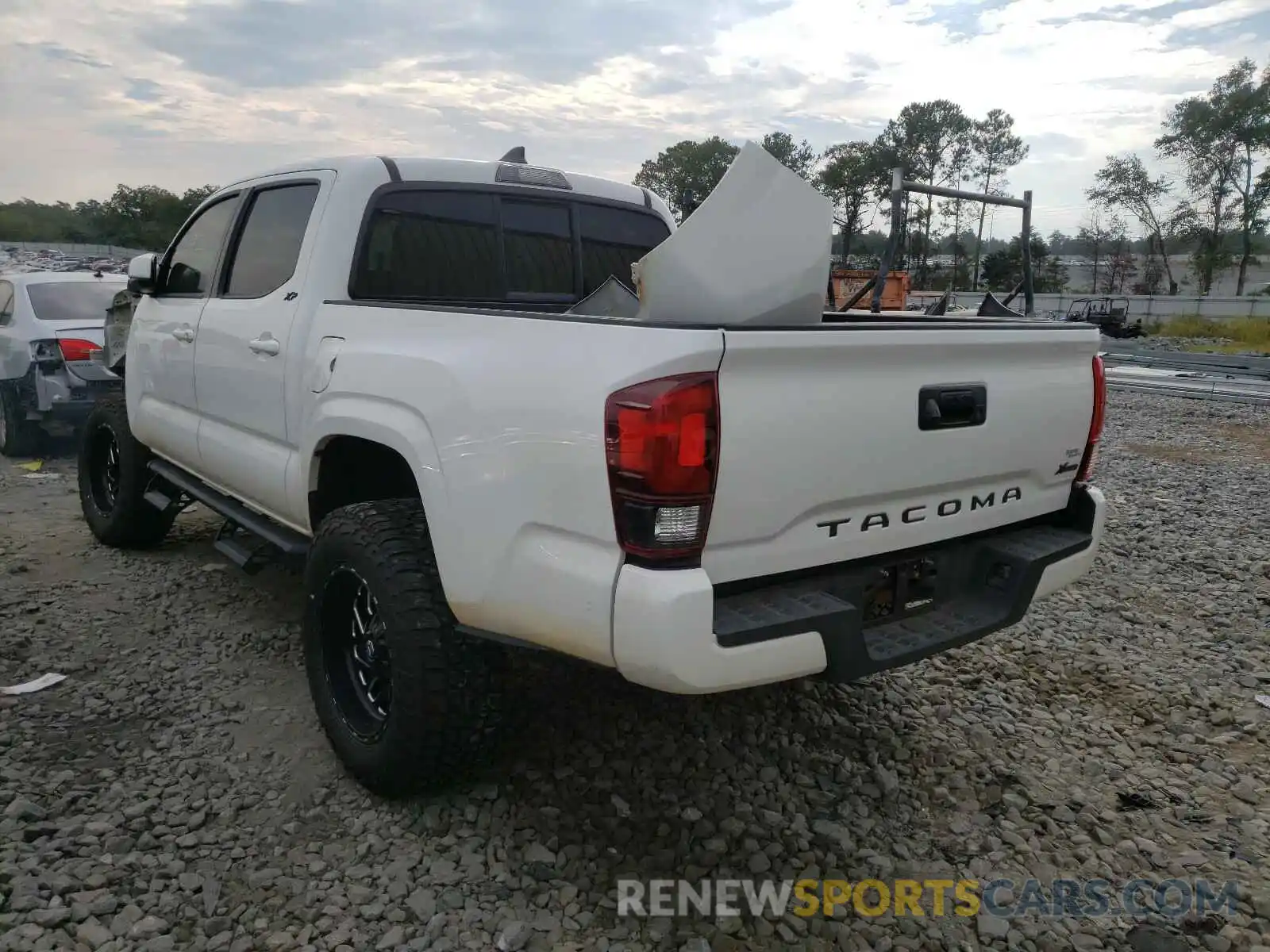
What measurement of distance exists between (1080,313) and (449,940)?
32061 millimetres

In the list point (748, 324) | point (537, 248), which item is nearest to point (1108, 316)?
point (537, 248)

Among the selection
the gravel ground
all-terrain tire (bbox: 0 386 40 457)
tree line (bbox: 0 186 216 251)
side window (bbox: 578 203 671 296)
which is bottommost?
the gravel ground

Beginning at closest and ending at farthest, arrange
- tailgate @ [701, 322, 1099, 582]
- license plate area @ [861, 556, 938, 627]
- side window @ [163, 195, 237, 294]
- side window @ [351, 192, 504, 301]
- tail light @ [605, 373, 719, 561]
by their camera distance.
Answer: tail light @ [605, 373, 719, 561] < tailgate @ [701, 322, 1099, 582] < license plate area @ [861, 556, 938, 627] < side window @ [351, 192, 504, 301] < side window @ [163, 195, 237, 294]

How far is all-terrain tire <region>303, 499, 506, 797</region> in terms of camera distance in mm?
2488

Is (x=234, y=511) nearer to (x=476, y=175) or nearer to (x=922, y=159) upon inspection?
(x=476, y=175)

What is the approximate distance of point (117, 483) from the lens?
17.2ft

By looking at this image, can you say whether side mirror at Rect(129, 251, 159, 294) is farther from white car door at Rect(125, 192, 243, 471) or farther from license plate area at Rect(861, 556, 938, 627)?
license plate area at Rect(861, 556, 938, 627)

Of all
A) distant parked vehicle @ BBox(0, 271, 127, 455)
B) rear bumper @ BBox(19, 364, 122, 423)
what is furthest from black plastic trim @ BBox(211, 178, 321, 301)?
rear bumper @ BBox(19, 364, 122, 423)

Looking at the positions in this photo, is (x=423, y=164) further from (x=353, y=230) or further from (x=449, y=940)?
(x=449, y=940)

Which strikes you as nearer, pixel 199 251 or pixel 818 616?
pixel 818 616

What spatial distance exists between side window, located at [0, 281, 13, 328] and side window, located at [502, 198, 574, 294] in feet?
21.7

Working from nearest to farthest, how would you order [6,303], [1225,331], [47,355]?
[47,355] → [6,303] → [1225,331]

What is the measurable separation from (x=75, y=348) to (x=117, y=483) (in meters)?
3.28

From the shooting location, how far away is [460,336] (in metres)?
2.46
